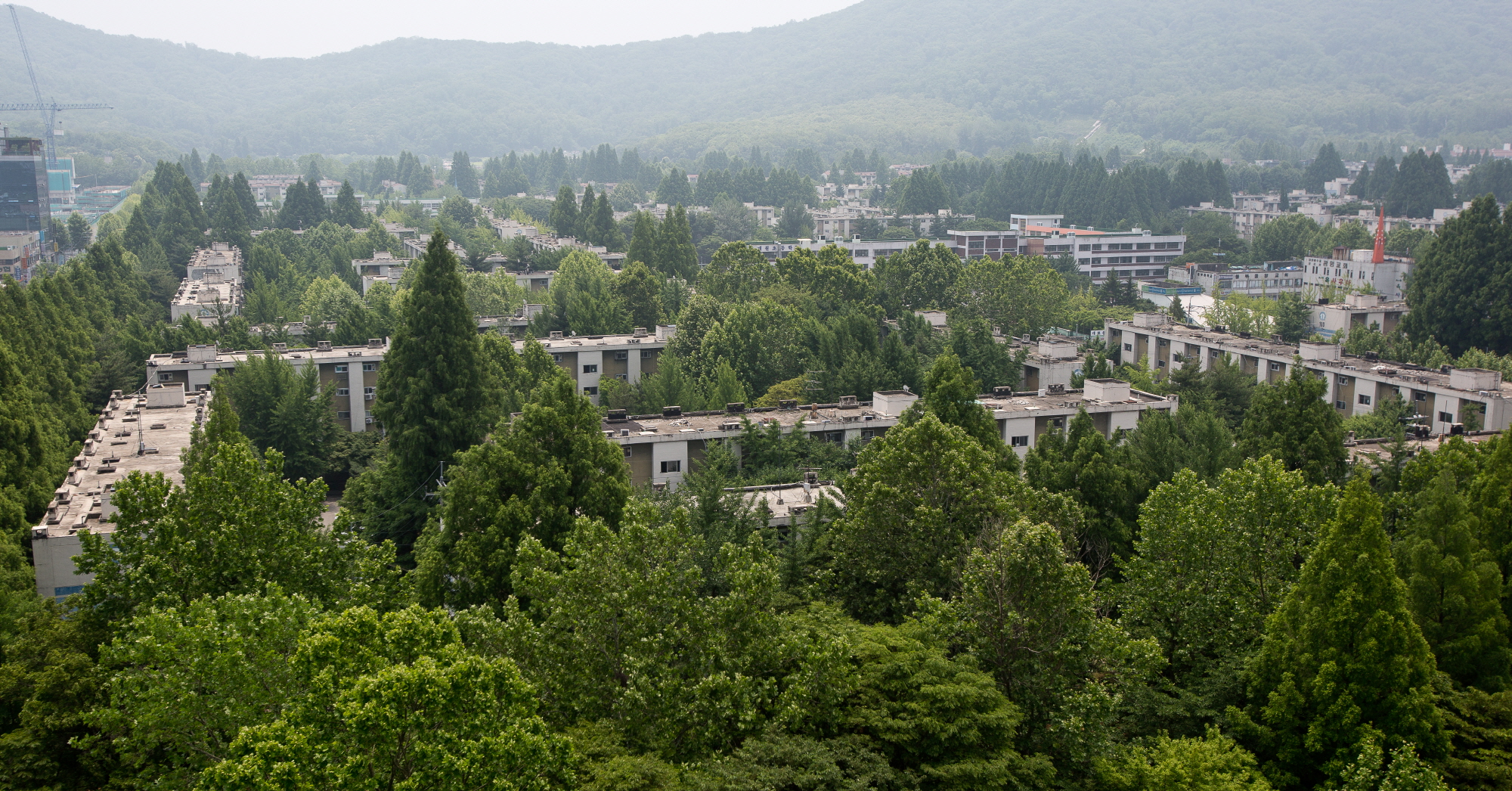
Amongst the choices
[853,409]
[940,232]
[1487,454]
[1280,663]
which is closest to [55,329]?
[853,409]

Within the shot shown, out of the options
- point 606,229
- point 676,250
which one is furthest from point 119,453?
point 606,229

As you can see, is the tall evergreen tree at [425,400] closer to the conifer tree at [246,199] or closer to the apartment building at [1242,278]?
the apartment building at [1242,278]

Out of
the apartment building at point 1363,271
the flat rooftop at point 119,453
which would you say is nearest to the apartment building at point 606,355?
the flat rooftop at point 119,453

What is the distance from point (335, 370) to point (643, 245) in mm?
38403

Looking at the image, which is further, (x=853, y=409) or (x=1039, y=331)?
(x=1039, y=331)

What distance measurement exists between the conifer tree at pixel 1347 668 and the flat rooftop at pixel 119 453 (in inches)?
987

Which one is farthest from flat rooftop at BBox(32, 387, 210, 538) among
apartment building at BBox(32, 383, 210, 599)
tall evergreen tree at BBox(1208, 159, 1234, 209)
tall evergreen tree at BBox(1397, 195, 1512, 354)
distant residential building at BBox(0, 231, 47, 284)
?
tall evergreen tree at BBox(1208, 159, 1234, 209)

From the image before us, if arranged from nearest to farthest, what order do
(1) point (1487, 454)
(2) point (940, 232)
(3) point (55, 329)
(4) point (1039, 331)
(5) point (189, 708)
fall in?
(5) point (189, 708), (1) point (1487, 454), (3) point (55, 329), (4) point (1039, 331), (2) point (940, 232)

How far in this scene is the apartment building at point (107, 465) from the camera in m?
28.4

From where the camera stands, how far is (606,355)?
196 ft

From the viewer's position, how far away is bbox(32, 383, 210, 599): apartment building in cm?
2841

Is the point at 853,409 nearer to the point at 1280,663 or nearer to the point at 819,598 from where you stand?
the point at 819,598

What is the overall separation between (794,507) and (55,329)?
118ft

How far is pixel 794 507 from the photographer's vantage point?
34844 millimetres
